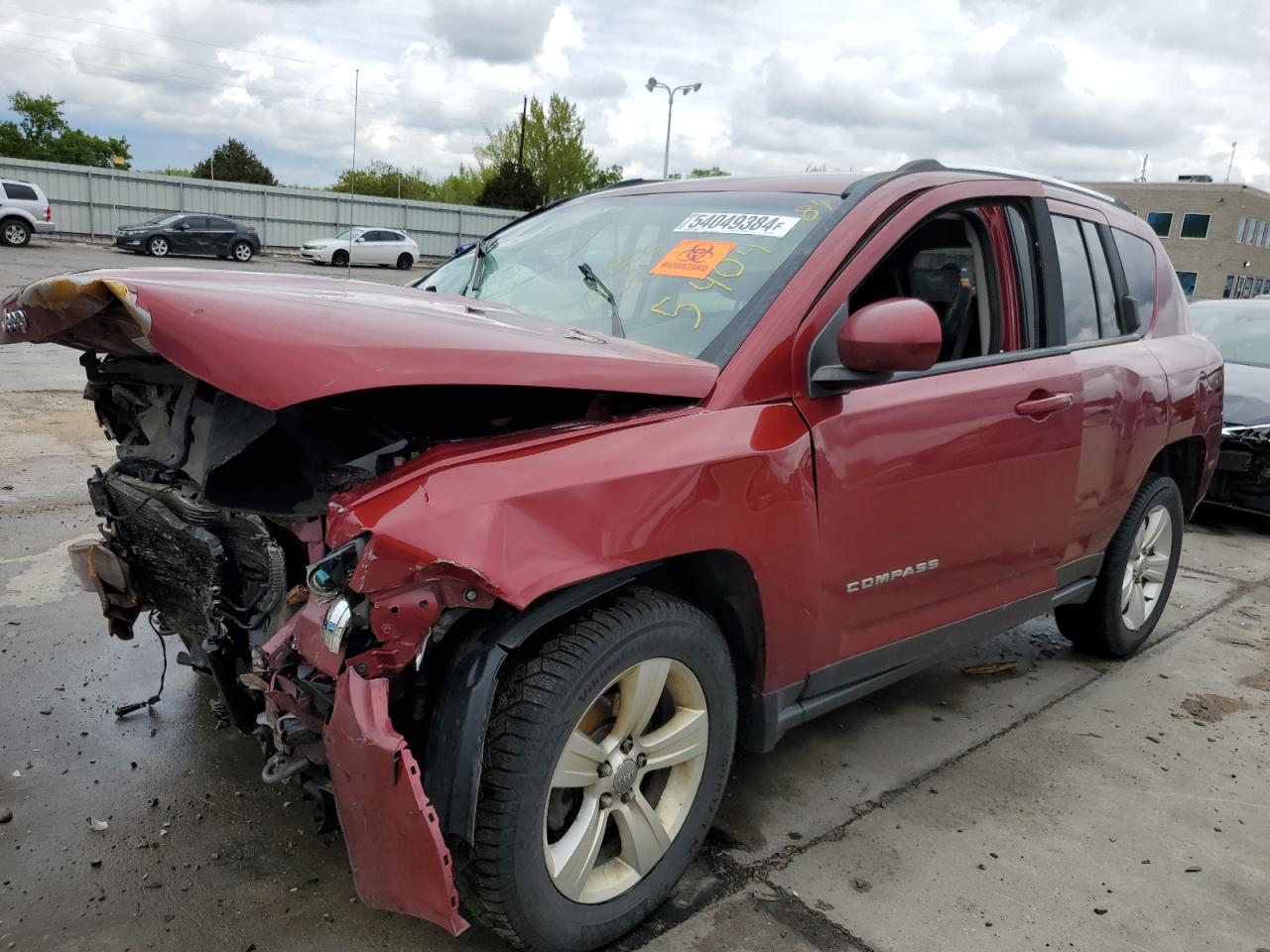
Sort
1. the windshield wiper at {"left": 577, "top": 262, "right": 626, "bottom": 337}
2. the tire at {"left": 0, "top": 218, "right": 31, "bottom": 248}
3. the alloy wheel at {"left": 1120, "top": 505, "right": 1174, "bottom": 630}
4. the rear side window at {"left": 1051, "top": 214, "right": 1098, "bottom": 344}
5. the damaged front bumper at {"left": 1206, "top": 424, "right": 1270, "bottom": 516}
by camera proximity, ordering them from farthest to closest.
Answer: the tire at {"left": 0, "top": 218, "right": 31, "bottom": 248}, the damaged front bumper at {"left": 1206, "top": 424, "right": 1270, "bottom": 516}, the alloy wheel at {"left": 1120, "top": 505, "right": 1174, "bottom": 630}, the rear side window at {"left": 1051, "top": 214, "right": 1098, "bottom": 344}, the windshield wiper at {"left": 577, "top": 262, "right": 626, "bottom": 337}

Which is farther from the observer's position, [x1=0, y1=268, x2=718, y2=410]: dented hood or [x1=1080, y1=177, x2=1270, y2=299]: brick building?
[x1=1080, y1=177, x2=1270, y2=299]: brick building

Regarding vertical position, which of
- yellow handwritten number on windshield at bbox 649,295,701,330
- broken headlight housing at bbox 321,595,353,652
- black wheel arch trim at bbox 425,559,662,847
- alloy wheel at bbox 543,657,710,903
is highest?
yellow handwritten number on windshield at bbox 649,295,701,330

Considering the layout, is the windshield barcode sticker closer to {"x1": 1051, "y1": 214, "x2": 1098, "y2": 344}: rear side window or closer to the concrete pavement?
{"x1": 1051, "y1": 214, "x2": 1098, "y2": 344}: rear side window

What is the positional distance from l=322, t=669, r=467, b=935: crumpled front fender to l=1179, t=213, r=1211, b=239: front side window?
66.8 m

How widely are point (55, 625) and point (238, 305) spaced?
2580 mm

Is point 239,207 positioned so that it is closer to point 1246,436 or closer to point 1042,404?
point 1246,436

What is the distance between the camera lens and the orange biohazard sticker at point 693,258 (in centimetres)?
280

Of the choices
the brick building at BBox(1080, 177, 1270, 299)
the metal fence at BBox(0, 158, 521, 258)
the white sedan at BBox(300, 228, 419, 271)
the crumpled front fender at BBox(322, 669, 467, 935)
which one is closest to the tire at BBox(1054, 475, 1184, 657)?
the crumpled front fender at BBox(322, 669, 467, 935)

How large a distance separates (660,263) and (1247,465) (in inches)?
226

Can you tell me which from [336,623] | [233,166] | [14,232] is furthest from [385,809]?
[233,166]

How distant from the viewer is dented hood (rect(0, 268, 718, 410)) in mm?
1812

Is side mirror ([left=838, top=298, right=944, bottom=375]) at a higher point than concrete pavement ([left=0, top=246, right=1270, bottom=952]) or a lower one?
higher

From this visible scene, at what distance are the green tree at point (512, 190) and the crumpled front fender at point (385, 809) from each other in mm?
45503

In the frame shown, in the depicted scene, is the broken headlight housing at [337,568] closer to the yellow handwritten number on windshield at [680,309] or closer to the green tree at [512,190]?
the yellow handwritten number on windshield at [680,309]
